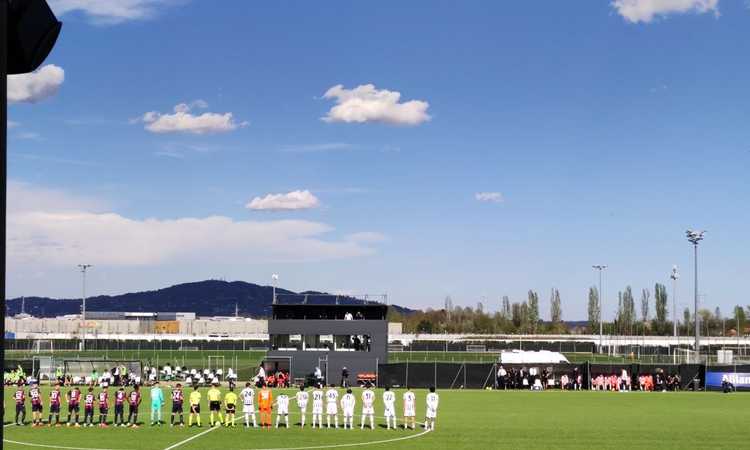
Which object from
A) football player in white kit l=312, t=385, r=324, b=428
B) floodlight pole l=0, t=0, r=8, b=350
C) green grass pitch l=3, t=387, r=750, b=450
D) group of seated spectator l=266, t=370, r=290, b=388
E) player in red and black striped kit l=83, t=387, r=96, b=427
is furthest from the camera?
group of seated spectator l=266, t=370, r=290, b=388

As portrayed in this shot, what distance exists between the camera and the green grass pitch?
96.1 ft

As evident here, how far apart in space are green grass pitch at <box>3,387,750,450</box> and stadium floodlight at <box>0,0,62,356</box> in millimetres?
25456

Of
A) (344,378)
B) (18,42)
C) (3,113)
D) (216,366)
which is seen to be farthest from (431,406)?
(216,366)

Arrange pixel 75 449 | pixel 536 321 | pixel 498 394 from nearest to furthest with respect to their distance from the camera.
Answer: pixel 75 449
pixel 498 394
pixel 536 321

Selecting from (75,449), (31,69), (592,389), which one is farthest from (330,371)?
(31,69)

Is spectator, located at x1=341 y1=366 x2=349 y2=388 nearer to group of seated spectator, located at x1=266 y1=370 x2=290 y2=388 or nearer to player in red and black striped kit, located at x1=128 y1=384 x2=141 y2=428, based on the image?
group of seated spectator, located at x1=266 y1=370 x2=290 y2=388

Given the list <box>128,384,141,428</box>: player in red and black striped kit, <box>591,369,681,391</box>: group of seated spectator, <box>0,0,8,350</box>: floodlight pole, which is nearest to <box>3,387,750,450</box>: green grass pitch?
<box>128,384,141,428</box>: player in red and black striped kit

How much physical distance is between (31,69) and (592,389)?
62.5 meters

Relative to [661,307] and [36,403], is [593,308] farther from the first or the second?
[36,403]

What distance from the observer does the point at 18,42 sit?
3.69 m

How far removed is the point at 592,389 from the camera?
62.8m

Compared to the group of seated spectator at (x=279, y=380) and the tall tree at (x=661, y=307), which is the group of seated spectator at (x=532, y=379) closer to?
the group of seated spectator at (x=279, y=380)

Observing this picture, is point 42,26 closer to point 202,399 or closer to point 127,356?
point 202,399

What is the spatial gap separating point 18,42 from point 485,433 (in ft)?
101
